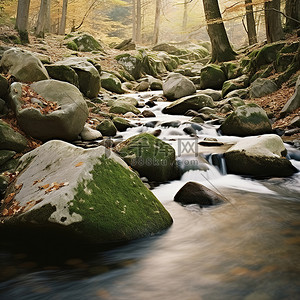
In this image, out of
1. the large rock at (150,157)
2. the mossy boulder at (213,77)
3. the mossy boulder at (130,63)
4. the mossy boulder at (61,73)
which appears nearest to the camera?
the large rock at (150,157)

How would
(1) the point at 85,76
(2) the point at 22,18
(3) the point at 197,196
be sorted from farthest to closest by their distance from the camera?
(2) the point at 22,18, (1) the point at 85,76, (3) the point at 197,196

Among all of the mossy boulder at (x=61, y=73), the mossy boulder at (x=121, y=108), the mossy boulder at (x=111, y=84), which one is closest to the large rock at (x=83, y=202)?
the mossy boulder at (x=61, y=73)

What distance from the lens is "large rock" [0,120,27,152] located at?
5.29 metres

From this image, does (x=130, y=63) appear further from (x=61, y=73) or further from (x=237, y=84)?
(x=61, y=73)

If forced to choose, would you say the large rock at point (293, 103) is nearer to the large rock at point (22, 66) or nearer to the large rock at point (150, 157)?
the large rock at point (150, 157)

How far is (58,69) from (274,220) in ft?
26.3

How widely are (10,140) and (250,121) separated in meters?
5.82

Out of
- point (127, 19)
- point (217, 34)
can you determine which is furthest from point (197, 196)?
point (127, 19)

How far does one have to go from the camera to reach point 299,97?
8.05m

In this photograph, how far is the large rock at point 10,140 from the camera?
529cm

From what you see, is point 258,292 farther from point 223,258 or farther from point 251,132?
point 251,132

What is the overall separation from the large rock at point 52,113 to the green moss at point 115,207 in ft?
10.5

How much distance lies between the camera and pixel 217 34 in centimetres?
1416

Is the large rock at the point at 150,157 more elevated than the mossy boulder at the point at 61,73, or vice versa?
the mossy boulder at the point at 61,73
